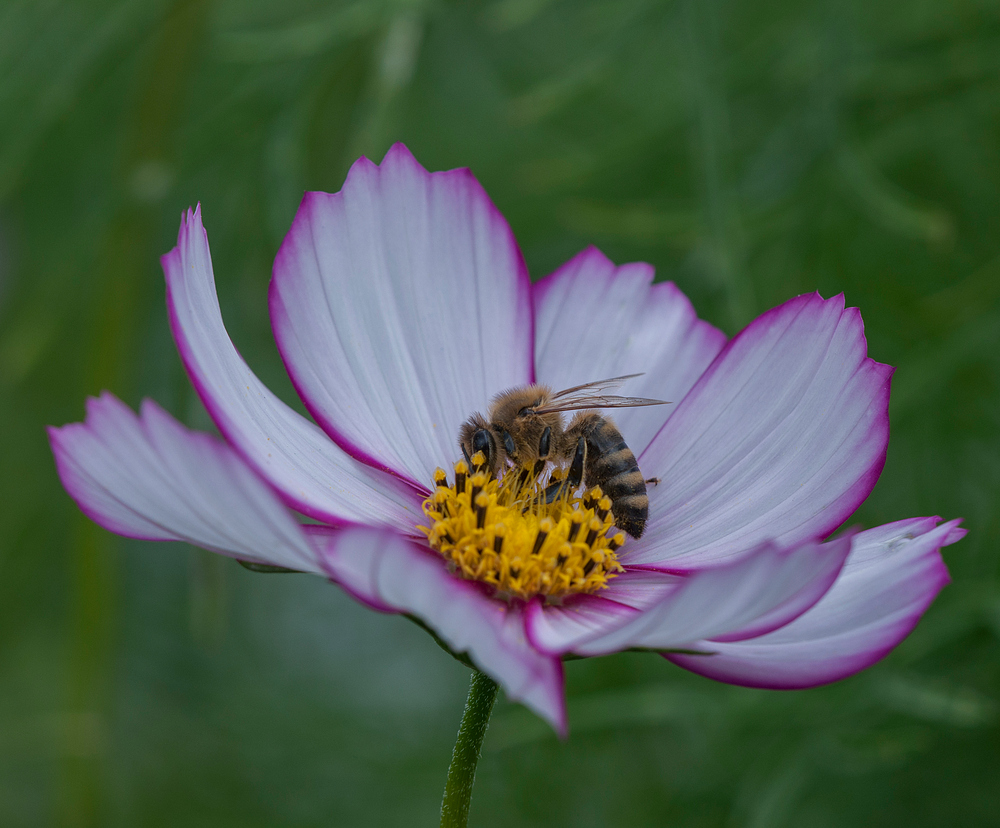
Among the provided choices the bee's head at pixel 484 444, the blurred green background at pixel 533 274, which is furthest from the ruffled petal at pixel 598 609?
the blurred green background at pixel 533 274

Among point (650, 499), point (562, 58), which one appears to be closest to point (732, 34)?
point (562, 58)

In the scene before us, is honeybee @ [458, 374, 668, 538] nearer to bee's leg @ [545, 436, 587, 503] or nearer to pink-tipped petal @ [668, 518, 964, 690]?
bee's leg @ [545, 436, 587, 503]

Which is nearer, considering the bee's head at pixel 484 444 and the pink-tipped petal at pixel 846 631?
the pink-tipped petal at pixel 846 631

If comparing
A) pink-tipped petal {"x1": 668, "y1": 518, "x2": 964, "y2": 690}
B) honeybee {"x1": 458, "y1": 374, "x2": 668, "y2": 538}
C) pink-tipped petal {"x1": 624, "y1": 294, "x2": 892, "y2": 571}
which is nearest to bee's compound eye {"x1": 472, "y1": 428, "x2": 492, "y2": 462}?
honeybee {"x1": 458, "y1": 374, "x2": 668, "y2": 538}

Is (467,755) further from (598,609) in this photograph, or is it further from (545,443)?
(545,443)

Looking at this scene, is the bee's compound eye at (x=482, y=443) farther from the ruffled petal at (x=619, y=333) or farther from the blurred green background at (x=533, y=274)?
the blurred green background at (x=533, y=274)
